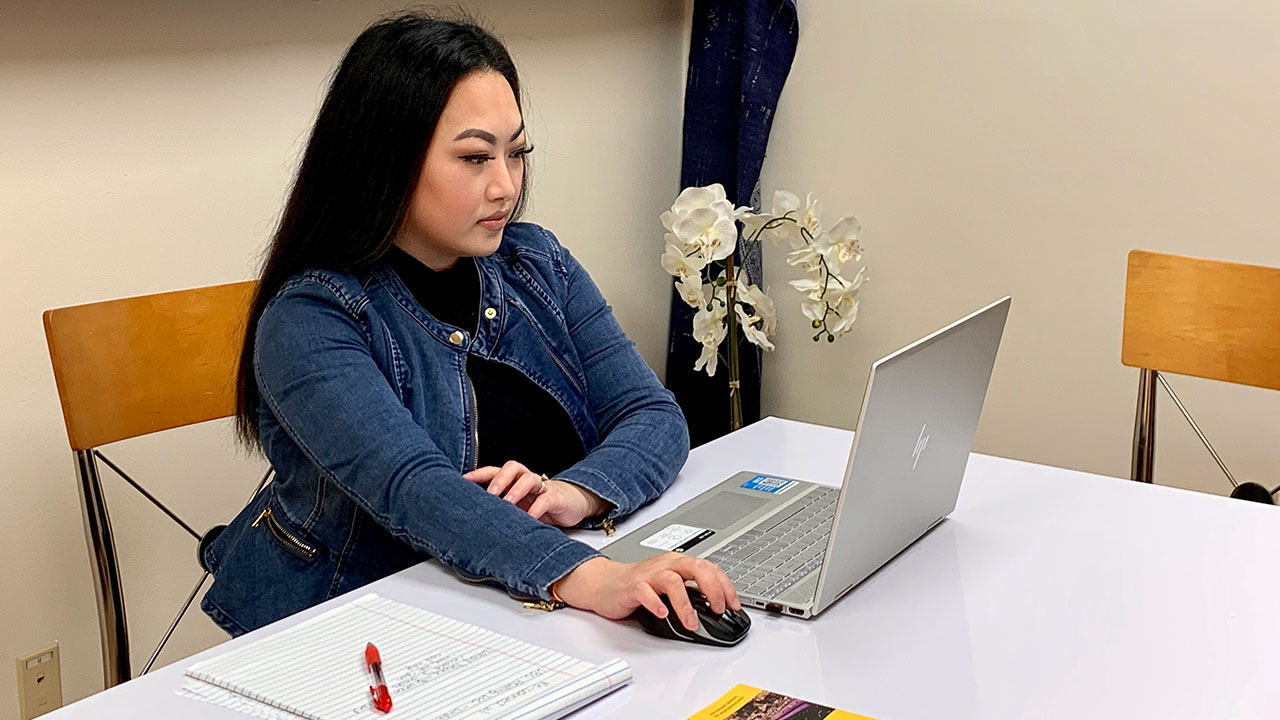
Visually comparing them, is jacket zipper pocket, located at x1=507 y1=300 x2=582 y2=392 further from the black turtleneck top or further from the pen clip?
the pen clip

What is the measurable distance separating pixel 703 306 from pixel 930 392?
1.36 m

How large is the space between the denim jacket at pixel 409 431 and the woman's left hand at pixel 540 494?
20 millimetres

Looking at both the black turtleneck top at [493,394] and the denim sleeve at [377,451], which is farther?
the black turtleneck top at [493,394]

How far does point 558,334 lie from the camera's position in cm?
159

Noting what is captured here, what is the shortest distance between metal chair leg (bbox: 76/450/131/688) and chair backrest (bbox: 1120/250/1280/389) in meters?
1.49

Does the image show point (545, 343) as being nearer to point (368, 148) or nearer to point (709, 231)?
point (368, 148)

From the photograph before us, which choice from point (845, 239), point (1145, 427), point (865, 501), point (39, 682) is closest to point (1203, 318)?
point (1145, 427)

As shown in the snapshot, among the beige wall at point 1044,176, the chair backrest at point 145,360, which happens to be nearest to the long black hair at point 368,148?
the chair backrest at point 145,360

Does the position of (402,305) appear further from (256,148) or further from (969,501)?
(256,148)

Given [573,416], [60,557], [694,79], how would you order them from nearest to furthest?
[573,416], [60,557], [694,79]

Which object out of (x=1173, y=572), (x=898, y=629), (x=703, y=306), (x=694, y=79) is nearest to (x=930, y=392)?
(x=898, y=629)

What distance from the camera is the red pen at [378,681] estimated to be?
3.11 ft

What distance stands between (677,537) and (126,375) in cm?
81

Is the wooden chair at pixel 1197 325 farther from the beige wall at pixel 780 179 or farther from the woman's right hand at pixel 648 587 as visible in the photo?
the woman's right hand at pixel 648 587
